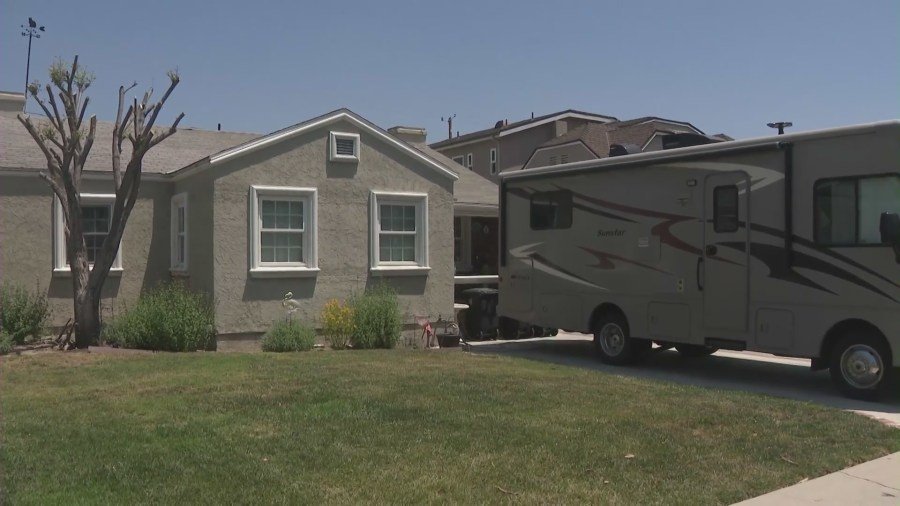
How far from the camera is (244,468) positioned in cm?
558

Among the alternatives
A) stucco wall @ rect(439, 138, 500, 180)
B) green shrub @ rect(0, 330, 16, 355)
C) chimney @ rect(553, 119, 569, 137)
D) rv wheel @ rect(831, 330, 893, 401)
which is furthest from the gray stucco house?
stucco wall @ rect(439, 138, 500, 180)

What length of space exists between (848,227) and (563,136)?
89.1ft

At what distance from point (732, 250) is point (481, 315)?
6832 mm

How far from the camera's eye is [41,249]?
45.3 ft

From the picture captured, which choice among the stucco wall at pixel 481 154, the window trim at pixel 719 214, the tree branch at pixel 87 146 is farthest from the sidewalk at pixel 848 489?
the stucco wall at pixel 481 154

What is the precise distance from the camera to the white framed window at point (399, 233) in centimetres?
1487

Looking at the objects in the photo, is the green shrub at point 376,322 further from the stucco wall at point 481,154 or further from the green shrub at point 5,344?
the stucco wall at point 481,154

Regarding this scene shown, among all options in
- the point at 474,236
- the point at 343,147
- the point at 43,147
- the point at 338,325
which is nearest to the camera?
the point at 43,147

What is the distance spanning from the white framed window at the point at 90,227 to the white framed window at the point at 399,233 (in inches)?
188

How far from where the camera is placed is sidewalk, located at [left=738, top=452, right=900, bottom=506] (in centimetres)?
554

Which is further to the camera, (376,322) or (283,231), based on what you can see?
A: (283,231)

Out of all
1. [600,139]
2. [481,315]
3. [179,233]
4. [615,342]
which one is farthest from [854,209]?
[600,139]

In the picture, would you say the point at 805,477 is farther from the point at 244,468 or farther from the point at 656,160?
the point at 656,160

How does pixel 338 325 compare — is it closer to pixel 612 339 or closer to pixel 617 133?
pixel 612 339
